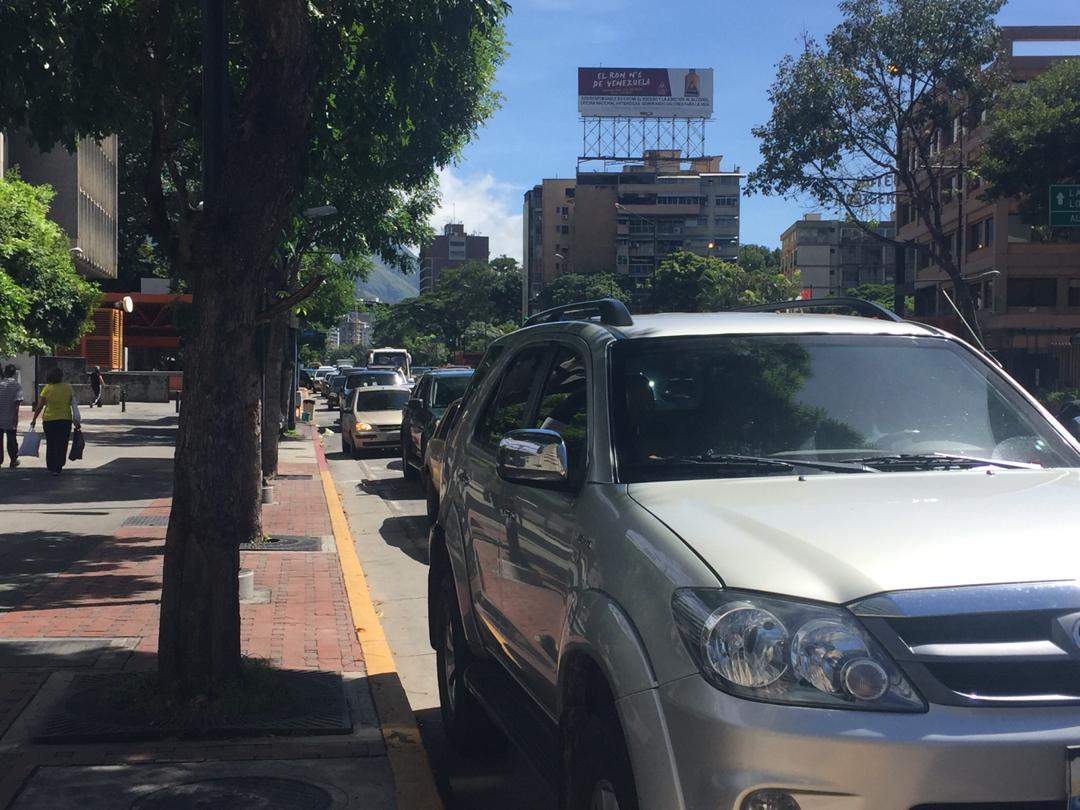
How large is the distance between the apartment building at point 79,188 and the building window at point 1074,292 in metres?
38.8

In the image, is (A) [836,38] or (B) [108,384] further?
(B) [108,384]

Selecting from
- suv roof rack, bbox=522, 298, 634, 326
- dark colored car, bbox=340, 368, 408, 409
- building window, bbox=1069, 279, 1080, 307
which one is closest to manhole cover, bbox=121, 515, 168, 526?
suv roof rack, bbox=522, 298, 634, 326

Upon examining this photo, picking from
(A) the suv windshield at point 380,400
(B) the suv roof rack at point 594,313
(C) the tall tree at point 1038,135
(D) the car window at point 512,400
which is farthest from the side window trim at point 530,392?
(C) the tall tree at point 1038,135

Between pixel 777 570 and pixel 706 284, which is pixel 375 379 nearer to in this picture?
pixel 777 570

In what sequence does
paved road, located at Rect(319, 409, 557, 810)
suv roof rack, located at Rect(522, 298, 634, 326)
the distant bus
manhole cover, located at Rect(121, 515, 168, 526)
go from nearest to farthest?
suv roof rack, located at Rect(522, 298, 634, 326) → paved road, located at Rect(319, 409, 557, 810) → manhole cover, located at Rect(121, 515, 168, 526) → the distant bus

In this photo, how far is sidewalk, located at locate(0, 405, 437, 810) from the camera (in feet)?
16.5

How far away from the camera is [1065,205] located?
29.5 metres

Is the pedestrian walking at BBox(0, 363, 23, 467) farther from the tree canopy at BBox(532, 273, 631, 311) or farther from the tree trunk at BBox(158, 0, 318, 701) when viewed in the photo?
the tree canopy at BBox(532, 273, 631, 311)

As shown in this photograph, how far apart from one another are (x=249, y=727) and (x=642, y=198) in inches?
4747

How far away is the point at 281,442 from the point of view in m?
29.8

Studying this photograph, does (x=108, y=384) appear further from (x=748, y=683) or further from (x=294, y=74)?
(x=748, y=683)

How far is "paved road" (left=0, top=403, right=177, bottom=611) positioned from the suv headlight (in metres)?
7.05

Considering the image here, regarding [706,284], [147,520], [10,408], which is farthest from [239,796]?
[706,284]

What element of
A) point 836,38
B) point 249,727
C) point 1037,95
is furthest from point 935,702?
point 1037,95
